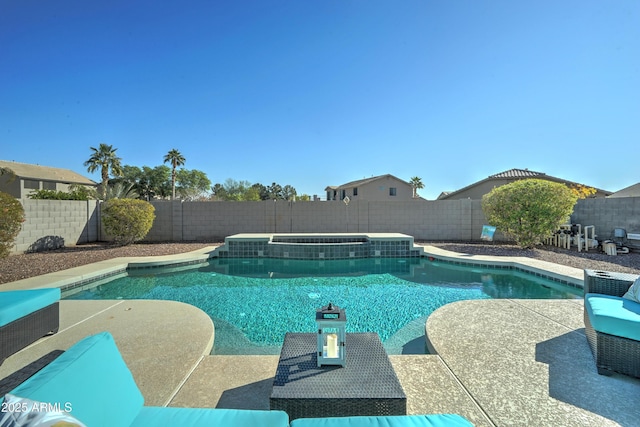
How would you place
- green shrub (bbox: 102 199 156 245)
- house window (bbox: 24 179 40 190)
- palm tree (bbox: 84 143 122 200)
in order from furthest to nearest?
palm tree (bbox: 84 143 122 200)
house window (bbox: 24 179 40 190)
green shrub (bbox: 102 199 156 245)

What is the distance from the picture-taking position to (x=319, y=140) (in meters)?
15.7

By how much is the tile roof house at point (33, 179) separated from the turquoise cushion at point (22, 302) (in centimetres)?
2390

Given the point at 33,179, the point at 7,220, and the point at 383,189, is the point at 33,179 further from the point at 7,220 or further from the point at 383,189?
the point at 383,189

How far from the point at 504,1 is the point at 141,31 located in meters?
8.64

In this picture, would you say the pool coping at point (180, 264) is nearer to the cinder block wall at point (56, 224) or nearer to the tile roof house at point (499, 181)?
the cinder block wall at point (56, 224)

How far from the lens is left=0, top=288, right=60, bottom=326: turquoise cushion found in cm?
256

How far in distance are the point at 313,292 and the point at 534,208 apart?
7.24m

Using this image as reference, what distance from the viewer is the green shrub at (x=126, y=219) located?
957 centimetres

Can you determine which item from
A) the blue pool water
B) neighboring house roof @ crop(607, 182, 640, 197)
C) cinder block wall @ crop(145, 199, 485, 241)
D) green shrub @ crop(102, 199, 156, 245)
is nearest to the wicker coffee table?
the blue pool water

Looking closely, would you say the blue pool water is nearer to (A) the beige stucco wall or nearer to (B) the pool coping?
(B) the pool coping

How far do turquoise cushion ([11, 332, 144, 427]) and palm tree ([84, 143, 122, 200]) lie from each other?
87.5 feet

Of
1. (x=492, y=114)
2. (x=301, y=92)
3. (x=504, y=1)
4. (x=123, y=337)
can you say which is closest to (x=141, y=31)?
(x=301, y=92)

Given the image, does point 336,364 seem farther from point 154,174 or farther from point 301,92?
point 154,174

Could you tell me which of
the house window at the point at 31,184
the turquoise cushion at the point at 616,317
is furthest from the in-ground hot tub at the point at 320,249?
the house window at the point at 31,184
